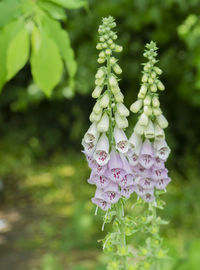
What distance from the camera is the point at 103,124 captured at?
135 centimetres

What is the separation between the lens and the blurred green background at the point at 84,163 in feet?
16.6

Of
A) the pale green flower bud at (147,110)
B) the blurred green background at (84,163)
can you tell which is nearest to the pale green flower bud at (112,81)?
the pale green flower bud at (147,110)

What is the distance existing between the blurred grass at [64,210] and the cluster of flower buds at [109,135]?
2.49 meters

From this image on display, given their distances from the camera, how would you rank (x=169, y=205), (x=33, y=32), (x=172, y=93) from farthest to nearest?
(x=172, y=93), (x=169, y=205), (x=33, y=32)

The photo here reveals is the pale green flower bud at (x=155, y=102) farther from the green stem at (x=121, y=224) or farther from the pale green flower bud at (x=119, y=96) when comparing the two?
the green stem at (x=121, y=224)

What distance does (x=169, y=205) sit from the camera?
585 cm

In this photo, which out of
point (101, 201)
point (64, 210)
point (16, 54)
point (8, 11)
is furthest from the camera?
point (64, 210)

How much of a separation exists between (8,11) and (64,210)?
16.6 ft

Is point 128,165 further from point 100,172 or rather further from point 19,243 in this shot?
point 19,243

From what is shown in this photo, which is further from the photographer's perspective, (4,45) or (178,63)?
(178,63)

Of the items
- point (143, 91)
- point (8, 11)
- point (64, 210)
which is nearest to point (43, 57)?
point (8, 11)

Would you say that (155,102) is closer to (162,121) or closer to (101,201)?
(162,121)

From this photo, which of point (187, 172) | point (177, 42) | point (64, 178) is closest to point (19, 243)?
point (64, 178)

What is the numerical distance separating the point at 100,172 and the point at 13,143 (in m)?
7.93
